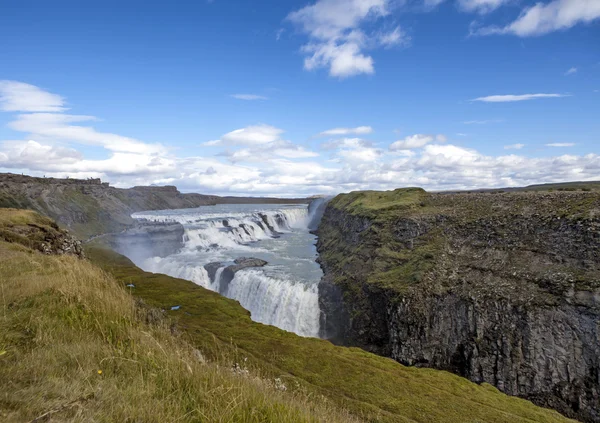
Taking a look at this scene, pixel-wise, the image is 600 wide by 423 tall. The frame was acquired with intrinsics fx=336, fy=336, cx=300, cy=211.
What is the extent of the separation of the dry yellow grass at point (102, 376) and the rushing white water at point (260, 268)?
2624cm

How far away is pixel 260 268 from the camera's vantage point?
41.3m

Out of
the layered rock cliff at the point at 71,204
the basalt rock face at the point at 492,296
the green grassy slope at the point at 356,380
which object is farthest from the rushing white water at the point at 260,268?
the layered rock cliff at the point at 71,204

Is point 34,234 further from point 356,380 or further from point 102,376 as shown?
point 102,376

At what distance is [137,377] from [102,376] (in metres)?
0.43

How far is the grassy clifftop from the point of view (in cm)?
372

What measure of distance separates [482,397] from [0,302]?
1563cm

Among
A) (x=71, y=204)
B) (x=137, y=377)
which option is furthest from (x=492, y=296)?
(x=71, y=204)

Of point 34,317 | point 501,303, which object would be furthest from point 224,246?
point 34,317

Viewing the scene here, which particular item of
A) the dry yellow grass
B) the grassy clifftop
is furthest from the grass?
the dry yellow grass

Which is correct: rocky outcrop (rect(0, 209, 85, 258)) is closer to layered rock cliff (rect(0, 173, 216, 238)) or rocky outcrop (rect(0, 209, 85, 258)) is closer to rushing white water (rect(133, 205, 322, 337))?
rushing white water (rect(133, 205, 322, 337))

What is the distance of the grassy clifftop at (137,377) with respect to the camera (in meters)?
3.72

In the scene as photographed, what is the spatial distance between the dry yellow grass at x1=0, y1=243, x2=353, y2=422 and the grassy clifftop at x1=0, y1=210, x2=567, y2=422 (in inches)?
0.6

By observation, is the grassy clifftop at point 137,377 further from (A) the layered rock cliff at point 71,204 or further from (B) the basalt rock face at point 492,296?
(A) the layered rock cliff at point 71,204

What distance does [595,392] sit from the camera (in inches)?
712
